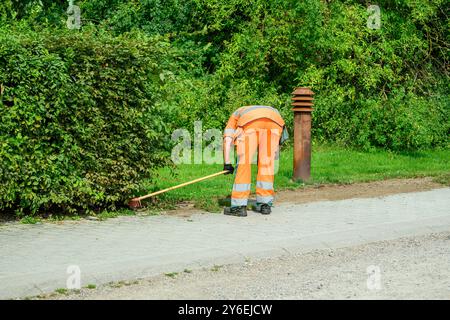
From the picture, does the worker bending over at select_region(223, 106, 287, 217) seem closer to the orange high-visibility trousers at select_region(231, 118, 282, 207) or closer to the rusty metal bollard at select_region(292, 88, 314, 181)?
the orange high-visibility trousers at select_region(231, 118, 282, 207)

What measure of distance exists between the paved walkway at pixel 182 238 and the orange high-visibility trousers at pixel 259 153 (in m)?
0.34

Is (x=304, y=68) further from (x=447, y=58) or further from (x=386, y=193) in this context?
(x=386, y=193)

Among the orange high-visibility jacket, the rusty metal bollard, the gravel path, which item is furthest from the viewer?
the rusty metal bollard

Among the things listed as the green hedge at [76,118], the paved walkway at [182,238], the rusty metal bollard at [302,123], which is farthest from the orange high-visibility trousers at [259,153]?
the rusty metal bollard at [302,123]

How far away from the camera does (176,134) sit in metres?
13.9

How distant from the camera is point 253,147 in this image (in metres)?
9.76

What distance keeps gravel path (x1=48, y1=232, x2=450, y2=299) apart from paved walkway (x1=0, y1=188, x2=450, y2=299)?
0.73 ft

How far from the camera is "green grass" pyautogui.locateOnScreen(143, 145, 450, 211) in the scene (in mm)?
11177

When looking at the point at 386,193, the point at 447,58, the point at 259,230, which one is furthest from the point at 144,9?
the point at 259,230

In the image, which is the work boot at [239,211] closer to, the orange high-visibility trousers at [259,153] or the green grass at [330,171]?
the orange high-visibility trousers at [259,153]

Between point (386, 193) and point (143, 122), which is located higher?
point (143, 122)

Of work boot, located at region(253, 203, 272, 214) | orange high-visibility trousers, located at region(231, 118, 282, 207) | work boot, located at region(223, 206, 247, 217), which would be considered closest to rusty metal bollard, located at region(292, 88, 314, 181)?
orange high-visibility trousers, located at region(231, 118, 282, 207)

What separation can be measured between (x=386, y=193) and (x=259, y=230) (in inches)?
145
